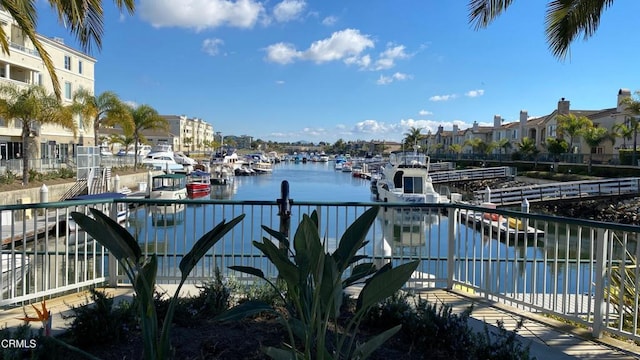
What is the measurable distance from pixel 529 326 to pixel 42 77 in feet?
133

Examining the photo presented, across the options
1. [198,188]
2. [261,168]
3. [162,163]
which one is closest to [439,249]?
[198,188]

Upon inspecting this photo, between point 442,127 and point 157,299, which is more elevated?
point 442,127

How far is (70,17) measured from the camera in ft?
26.3

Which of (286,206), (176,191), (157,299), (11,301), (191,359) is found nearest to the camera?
(191,359)

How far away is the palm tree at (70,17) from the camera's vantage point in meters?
7.72

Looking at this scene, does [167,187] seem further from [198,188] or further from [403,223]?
[403,223]

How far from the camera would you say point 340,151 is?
197 meters

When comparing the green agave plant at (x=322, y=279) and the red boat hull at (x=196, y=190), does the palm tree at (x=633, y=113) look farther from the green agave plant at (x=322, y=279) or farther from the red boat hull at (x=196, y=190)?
the green agave plant at (x=322, y=279)

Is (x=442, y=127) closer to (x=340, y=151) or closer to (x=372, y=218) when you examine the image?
(x=340, y=151)

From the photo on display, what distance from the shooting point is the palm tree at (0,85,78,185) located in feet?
76.9

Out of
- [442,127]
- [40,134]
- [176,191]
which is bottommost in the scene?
[176,191]

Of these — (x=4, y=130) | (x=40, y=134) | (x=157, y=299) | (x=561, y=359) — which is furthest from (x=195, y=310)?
(x=40, y=134)

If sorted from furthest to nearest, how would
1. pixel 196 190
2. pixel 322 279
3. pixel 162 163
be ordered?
1. pixel 162 163
2. pixel 196 190
3. pixel 322 279

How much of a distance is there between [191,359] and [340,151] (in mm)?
195130
